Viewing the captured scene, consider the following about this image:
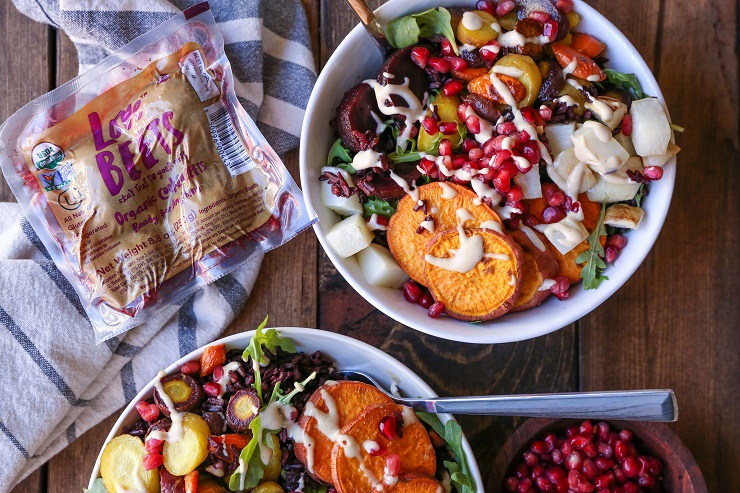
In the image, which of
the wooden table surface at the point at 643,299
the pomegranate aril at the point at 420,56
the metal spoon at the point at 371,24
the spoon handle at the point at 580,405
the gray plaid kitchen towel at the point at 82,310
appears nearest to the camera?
the spoon handle at the point at 580,405

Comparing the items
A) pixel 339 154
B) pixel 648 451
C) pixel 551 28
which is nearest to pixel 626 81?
pixel 551 28

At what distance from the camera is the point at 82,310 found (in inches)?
86.7

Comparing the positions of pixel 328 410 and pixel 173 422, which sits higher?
pixel 173 422

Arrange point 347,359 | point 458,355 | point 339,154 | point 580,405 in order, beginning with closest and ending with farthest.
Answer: point 580,405 → point 339,154 → point 347,359 → point 458,355

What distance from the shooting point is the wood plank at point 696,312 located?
7.45 feet

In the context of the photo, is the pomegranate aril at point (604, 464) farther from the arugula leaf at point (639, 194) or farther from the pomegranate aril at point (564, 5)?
the pomegranate aril at point (564, 5)

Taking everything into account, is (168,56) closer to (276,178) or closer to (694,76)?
(276,178)

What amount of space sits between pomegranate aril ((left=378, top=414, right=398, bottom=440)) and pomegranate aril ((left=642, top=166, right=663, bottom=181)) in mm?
946

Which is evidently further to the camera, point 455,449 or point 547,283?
point 455,449

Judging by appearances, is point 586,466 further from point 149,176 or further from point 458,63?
point 149,176

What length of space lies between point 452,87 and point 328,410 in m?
0.95

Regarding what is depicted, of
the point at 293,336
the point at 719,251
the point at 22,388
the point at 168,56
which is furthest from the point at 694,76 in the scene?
the point at 22,388

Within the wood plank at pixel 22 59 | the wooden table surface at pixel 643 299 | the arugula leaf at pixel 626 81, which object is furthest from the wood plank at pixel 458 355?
the wood plank at pixel 22 59

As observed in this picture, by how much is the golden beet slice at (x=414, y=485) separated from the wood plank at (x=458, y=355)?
32 cm
